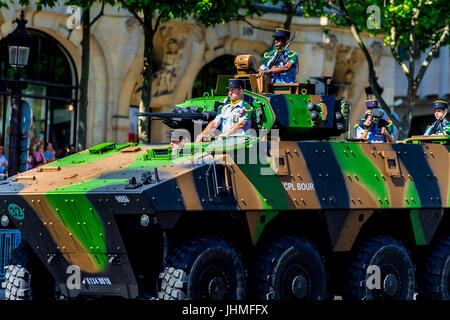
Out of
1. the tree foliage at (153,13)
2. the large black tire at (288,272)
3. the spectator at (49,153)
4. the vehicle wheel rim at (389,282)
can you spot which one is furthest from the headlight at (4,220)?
the spectator at (49,153)

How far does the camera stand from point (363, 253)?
14.1 meters

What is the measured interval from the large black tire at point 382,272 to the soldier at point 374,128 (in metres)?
1.76

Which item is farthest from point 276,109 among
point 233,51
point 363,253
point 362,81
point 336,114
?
point 362,81

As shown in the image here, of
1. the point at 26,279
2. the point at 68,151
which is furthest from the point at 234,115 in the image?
the point at 68,151

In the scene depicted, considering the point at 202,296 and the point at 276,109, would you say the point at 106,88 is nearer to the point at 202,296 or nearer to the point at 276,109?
the point at 276,109

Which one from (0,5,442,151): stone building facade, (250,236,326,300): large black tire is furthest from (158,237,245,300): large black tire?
(0,5,442,151): stone building facade

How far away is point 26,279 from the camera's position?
13.2 metres

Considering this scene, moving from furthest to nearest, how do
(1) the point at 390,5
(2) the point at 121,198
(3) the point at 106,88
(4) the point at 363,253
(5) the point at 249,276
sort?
(3) the point at 106,88, (1) the point at 390,5, (4) the point at 363,253, (5) the point at 249,276, (2) the point at 121,198

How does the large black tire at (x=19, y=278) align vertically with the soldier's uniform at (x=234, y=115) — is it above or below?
below

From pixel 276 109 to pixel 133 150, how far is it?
1.78 m

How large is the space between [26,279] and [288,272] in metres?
2.96

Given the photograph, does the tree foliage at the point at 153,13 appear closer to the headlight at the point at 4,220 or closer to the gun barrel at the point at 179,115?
the gun barrel at the point at 179,115

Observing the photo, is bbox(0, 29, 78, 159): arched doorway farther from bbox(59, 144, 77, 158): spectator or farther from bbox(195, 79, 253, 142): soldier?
bbox(195, 79, 253, 142): soldier

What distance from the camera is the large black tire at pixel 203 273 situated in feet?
39.4
